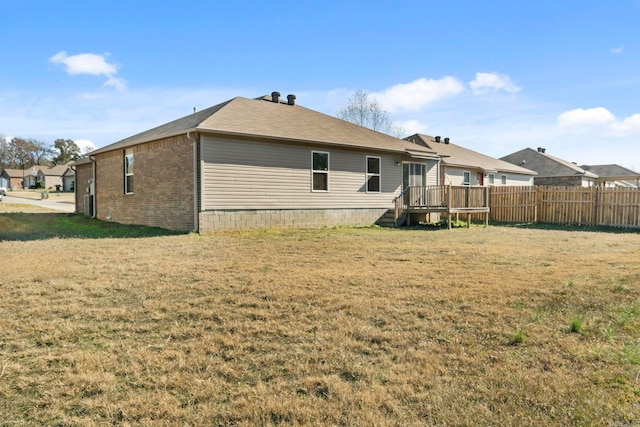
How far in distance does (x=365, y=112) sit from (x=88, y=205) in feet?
90.6

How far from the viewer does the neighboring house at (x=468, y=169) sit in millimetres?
23828

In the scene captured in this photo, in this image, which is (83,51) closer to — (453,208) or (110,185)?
(110,185)

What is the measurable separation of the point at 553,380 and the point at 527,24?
13.0 metres

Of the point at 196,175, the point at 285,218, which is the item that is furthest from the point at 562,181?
the point at 196,175

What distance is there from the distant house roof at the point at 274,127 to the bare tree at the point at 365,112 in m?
22.8

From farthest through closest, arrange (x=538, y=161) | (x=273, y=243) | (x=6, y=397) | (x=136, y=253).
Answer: (x=538, y=161) < (x=273, y=243) < (x=136, y=253) < (x=6, y=397)

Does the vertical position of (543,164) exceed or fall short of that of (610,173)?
it exceeds it

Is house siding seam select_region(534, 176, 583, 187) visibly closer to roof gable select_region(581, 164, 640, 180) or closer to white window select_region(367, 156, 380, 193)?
roof gable select_region(581, 164, 640, 180)

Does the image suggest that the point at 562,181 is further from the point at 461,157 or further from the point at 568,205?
the point at 568,205

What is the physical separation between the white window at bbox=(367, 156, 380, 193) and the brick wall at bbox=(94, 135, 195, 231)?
706 cm

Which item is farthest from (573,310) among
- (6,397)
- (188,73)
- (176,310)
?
(188,73)

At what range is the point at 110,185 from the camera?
55.1 feet

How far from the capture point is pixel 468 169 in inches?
988

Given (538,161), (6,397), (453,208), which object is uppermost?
(538,161)
